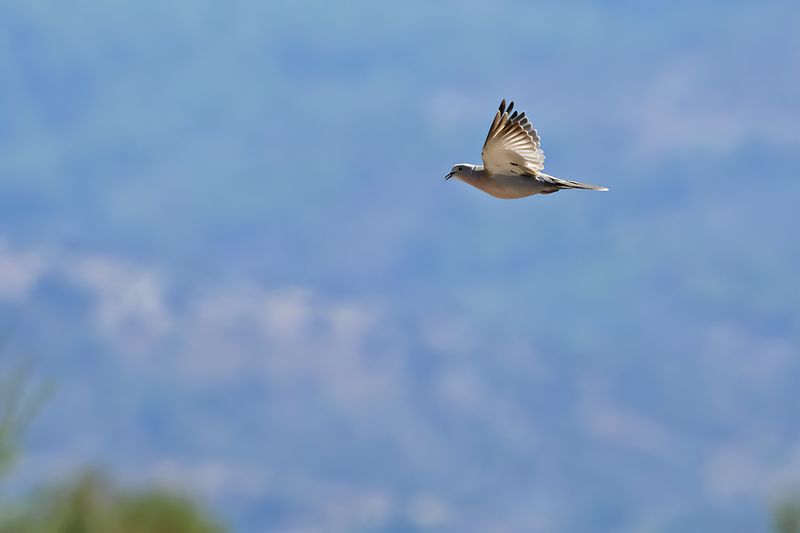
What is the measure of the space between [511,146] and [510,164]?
0.15 metres

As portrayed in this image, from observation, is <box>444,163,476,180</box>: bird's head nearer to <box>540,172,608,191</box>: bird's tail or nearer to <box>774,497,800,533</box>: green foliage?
<box>540,172,608,191</box>: bird's tail

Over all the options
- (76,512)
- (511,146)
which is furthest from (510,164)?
(76,512)

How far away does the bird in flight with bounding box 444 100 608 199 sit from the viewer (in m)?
6.72

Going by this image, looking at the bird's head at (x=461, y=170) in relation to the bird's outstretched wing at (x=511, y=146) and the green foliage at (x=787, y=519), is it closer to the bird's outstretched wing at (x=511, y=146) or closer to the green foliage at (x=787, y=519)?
the bird's outstretched wing at (x=511, y=146)

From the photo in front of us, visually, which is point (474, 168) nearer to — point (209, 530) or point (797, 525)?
point (209, 530)

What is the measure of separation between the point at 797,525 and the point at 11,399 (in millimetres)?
13613

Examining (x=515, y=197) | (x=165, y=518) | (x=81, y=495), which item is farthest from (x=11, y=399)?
(x=165, y=518)

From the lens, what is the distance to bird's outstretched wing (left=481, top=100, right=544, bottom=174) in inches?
275

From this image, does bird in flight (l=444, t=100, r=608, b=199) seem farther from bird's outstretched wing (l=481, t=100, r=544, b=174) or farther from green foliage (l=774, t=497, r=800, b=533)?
green foliage (l=774, t=497, r=800, b=533)

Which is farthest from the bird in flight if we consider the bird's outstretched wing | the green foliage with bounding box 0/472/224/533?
the green foliage with bounding box 0/472/224/533

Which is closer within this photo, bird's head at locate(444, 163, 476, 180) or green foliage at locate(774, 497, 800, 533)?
bird's head at locate(444, 163, 476, 180)

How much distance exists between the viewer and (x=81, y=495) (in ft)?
47.6

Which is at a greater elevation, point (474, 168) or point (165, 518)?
point (165, 518)

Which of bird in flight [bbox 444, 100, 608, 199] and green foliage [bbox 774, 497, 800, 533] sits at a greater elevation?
green foliage [bbox 774, 497, 800, 533]
